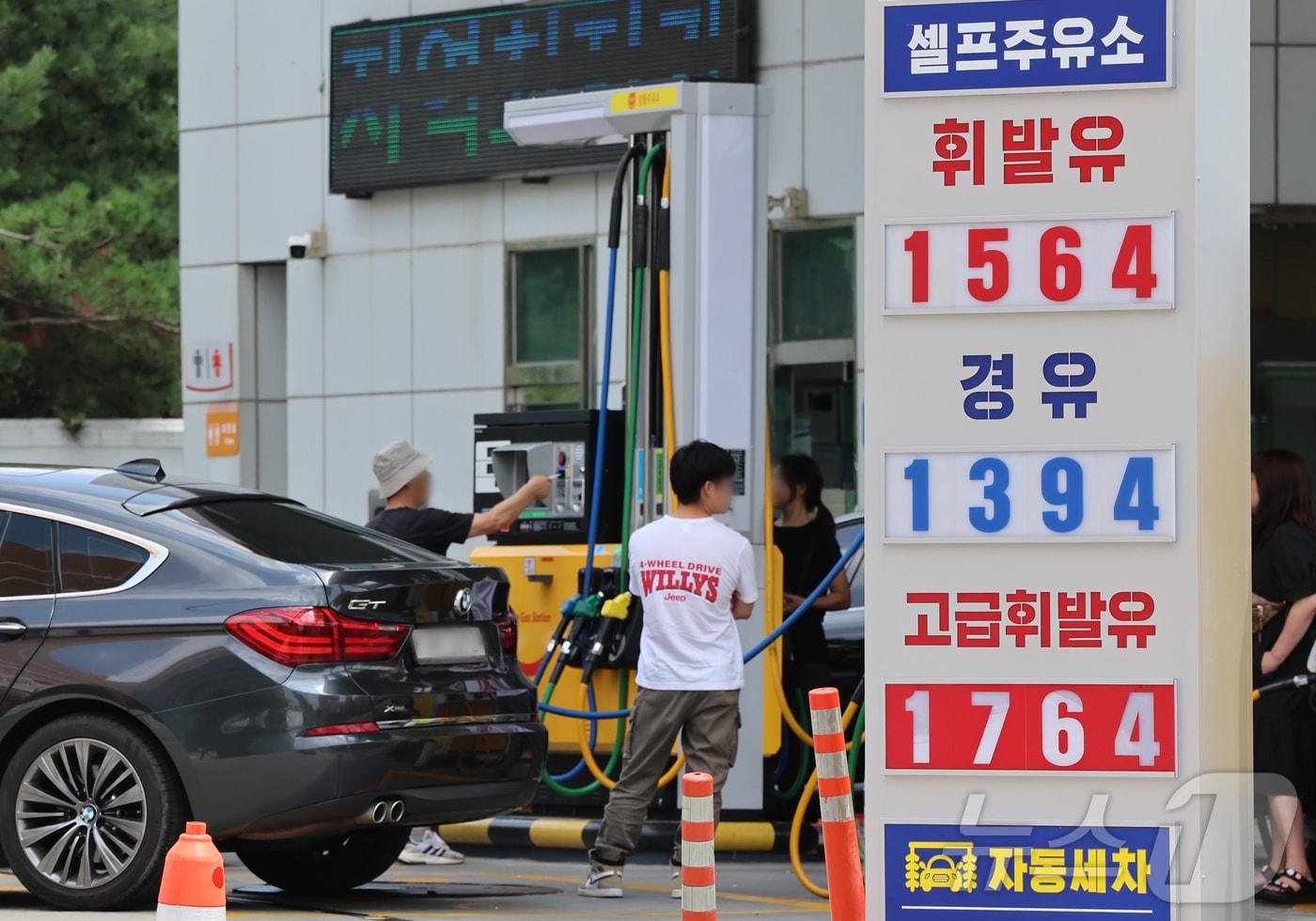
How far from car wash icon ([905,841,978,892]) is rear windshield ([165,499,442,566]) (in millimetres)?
2963

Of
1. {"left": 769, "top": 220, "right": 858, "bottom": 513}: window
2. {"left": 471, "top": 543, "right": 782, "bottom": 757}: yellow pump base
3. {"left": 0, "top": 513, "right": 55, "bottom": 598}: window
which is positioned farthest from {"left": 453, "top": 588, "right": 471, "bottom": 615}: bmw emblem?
{"left": 769, "top": 220, "right": 858, "bottom": 513}: window

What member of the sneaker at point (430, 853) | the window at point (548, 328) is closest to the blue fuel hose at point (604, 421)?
the sneaker at point (430, 853)

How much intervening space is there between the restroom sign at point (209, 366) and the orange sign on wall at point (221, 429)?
18cm

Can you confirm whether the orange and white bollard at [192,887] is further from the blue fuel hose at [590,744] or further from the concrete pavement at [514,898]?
the blue fuel hose at [590,744]

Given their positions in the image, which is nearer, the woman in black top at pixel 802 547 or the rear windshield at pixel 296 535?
the rear windshield at pixel 296 535

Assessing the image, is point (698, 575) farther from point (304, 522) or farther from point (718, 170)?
point (718, 170)

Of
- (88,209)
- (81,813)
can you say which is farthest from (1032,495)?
(88,209)

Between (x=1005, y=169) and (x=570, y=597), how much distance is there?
493cm

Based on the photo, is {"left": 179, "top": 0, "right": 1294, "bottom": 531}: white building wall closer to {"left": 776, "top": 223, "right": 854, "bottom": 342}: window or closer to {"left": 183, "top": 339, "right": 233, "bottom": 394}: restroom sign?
{"left": 183, "top": 339, "right": 233, "bottom": 394}: restroom sign

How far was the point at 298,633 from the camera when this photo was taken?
7891 millimetres

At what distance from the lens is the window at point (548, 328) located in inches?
716

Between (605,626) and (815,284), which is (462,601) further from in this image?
(815,284)

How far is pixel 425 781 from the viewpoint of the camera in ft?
26.5

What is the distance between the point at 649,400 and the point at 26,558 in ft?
10.4
